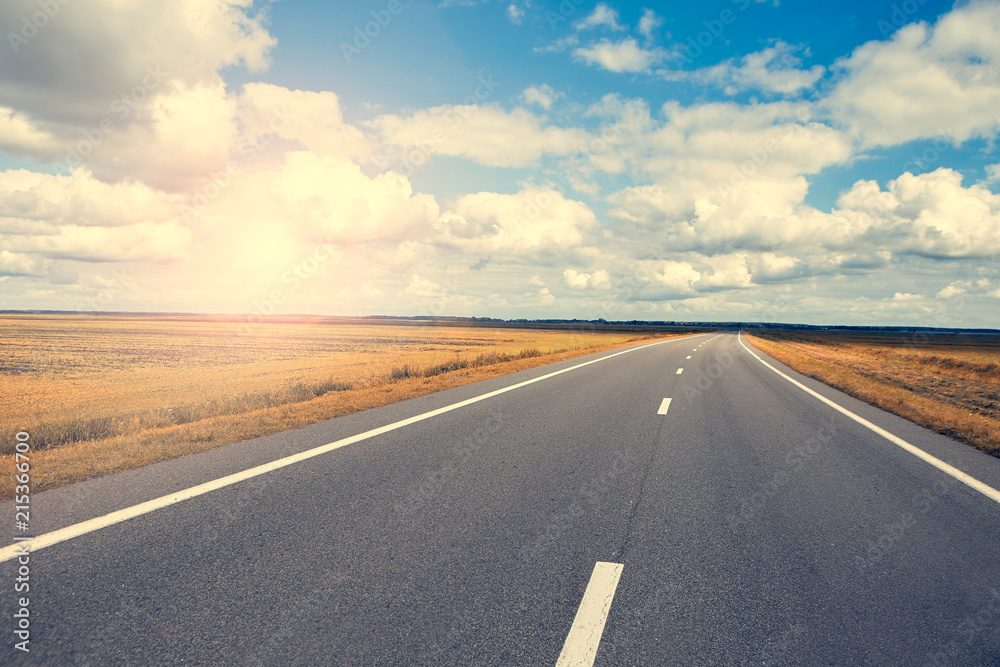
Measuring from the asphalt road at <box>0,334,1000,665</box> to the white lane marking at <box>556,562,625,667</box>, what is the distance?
4 centimetres

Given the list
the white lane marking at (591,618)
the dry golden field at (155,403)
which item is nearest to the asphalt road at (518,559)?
the white lane marking at (591,618)

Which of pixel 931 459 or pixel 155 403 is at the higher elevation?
pixel 931 459

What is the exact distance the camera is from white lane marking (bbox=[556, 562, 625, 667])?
8.72 ft

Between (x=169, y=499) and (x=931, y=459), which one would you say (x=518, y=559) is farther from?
(x=931, y=459)

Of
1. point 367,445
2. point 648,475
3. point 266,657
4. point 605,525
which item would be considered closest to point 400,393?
point 367,445

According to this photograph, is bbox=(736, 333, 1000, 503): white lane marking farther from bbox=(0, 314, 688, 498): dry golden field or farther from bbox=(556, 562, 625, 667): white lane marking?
bbox=(0, 314, 688, 498): dry golden field

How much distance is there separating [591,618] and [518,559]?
33.2 inches

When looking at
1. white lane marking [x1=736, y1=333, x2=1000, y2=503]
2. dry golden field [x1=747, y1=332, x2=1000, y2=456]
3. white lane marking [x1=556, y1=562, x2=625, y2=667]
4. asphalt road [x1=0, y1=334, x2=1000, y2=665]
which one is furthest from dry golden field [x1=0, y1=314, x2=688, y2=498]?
dry golden field [x1=747, y1=332, x2=1000, y2=456]

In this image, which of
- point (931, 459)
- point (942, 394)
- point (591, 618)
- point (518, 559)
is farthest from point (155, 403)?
point (942, 394)

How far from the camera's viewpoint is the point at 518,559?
3.75m

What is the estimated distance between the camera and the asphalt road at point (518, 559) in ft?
9.15

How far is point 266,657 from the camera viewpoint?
2654 mm

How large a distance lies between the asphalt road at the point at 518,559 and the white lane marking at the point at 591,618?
0.13ft

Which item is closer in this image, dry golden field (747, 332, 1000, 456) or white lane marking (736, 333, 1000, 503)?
white lane marking (736, 333, 1000, 503)
